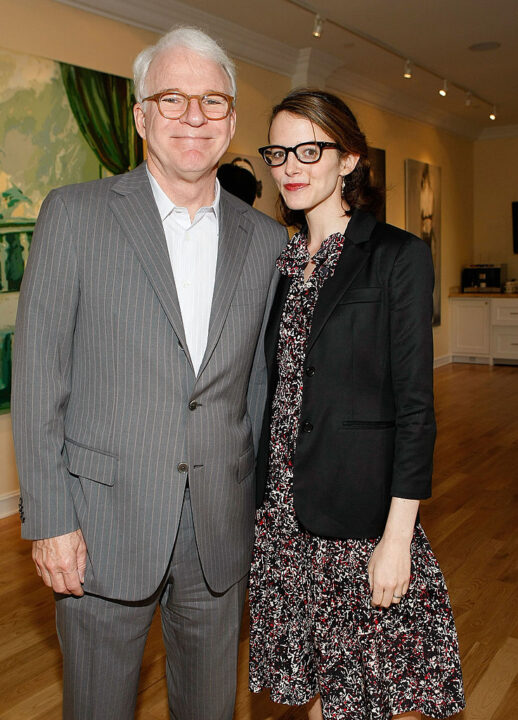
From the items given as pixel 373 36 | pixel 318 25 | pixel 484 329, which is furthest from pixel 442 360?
pixel 318 25

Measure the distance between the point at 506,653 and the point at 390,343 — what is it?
1741 mm

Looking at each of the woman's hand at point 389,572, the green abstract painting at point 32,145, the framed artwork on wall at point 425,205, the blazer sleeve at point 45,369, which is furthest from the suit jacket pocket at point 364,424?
the framed artwork on wall at point 425,205

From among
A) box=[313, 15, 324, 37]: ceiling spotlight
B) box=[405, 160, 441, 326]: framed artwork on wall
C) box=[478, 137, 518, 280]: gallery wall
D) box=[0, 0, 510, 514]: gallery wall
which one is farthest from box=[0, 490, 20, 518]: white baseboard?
box=[478, 137, 518, 280]: gallery wall

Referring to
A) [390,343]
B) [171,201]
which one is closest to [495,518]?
[390,343]

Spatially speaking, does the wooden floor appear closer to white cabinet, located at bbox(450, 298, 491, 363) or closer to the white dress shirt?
the white dress shirt

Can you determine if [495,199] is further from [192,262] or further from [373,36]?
[192,262]

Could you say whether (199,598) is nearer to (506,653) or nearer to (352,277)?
(352,277)

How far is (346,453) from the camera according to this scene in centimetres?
158

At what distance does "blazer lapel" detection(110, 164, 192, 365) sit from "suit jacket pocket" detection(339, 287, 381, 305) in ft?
1.25

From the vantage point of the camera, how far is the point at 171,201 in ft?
5.17

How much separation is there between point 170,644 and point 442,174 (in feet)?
29.0

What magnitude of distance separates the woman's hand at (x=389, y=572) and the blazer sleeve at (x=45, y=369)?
0.69 m

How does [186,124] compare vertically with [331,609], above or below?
above

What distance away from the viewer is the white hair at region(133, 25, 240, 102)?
1519 millimetres
